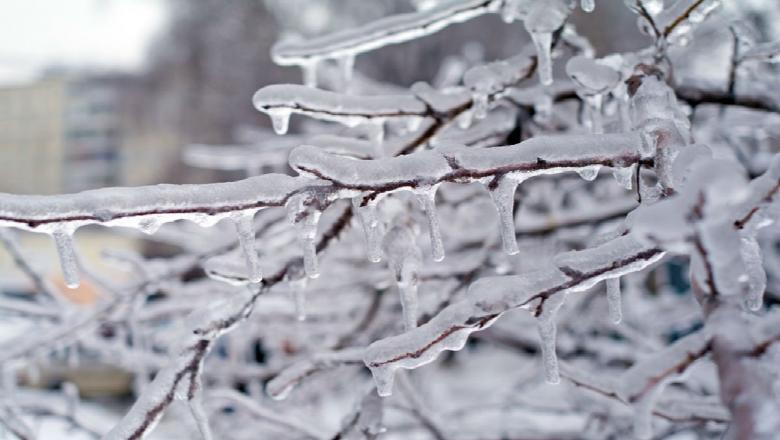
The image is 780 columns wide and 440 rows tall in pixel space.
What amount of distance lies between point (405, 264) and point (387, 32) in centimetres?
49

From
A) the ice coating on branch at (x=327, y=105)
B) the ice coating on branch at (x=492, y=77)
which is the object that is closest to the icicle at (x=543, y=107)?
the ice coating on branch at (x=492, y=77)

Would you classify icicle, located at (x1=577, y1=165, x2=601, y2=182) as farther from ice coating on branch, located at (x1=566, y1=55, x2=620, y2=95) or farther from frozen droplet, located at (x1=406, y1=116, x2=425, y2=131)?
frozen droplet, located at (x1=406, y1=116, x2=425, y2=131)

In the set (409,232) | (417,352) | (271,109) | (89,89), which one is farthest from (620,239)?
(89,89)

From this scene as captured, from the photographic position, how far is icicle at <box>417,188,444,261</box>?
95 cm

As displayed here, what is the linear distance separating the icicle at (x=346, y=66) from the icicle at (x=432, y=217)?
600 mm

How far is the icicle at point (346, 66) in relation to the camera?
150cm

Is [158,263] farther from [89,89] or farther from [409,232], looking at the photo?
[89,89]

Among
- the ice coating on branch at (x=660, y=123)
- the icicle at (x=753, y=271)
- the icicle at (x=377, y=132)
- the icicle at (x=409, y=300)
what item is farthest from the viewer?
the icicle at (x=377, y=132)

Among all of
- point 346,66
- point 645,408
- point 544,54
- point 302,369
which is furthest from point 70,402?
point 645,408

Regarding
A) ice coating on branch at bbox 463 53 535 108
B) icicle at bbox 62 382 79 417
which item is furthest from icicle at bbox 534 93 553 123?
icicle at bbox 62 382 79 417

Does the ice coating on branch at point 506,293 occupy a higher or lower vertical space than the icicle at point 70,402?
higher

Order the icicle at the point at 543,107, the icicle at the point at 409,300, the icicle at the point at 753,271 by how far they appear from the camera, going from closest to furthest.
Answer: the icicle at the point at 753,271 < the icicle at the point at 409,300 < the icicle at the point at 543,107

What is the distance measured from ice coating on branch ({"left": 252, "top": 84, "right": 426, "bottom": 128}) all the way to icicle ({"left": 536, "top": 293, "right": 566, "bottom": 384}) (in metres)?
0.50

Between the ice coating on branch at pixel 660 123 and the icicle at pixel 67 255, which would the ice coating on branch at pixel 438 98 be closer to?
the ice coating on branch at pixel 660 123
